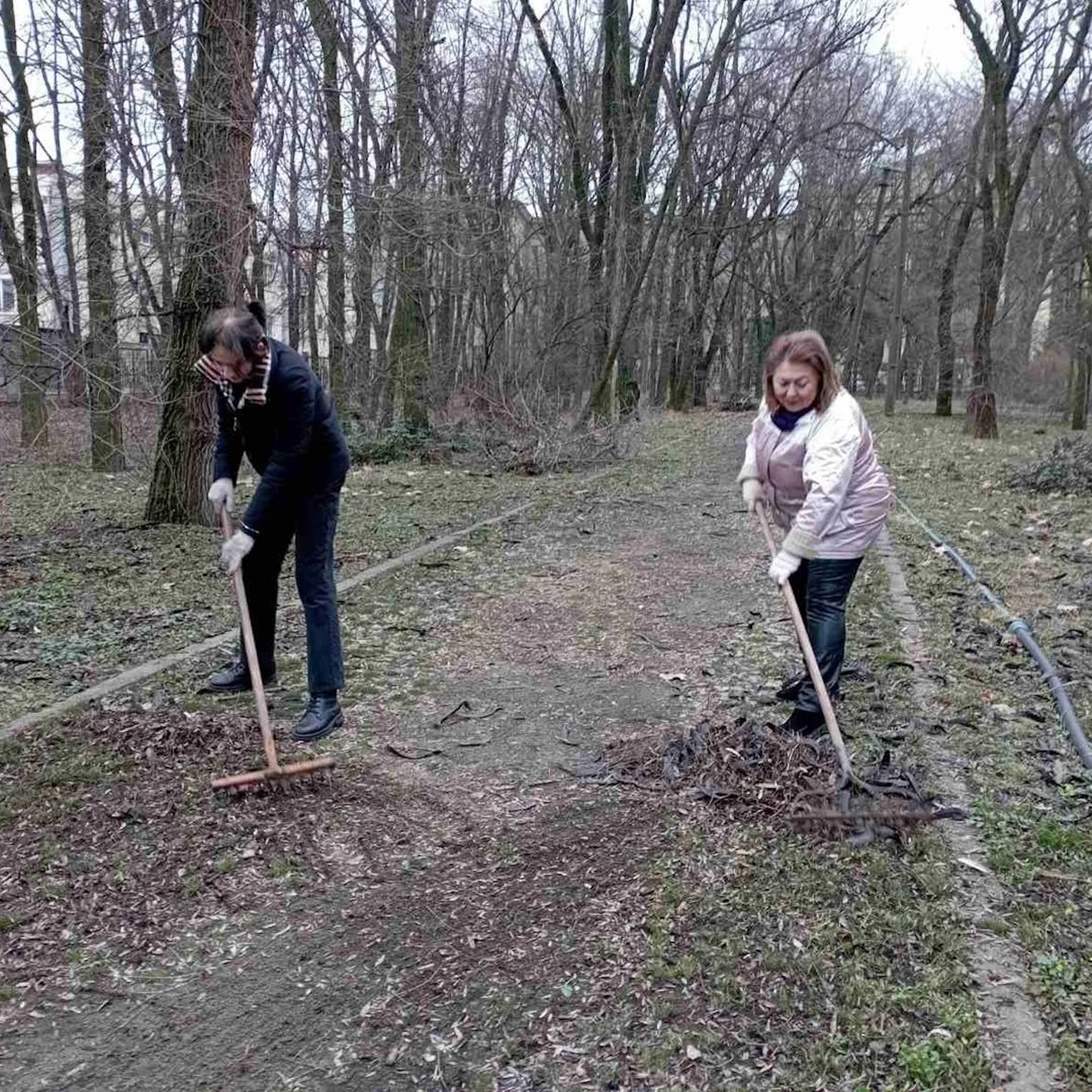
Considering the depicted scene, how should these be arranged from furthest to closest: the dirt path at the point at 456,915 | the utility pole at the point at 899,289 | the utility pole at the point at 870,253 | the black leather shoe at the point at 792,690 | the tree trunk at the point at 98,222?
the utility pole at the point at 870,253 → the utility pole at the point at 899,289 → the tree trunk at the point at 98,222 → the black leather shoe at the point at 792,690 → the dirt path at the point at 456,915

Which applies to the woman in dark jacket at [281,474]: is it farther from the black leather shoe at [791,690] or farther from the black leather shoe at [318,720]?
the black leather shoe at [791,690]

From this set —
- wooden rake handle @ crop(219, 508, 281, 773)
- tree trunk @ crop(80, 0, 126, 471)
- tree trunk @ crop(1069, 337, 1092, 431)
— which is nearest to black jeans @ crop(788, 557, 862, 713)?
wooden rake handle @ crop(219, 508, 281, 773)

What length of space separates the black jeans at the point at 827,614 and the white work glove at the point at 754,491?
35 cm

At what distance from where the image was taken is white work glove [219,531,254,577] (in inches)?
142

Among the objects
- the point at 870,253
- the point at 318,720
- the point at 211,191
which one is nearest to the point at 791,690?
the point at 318,720

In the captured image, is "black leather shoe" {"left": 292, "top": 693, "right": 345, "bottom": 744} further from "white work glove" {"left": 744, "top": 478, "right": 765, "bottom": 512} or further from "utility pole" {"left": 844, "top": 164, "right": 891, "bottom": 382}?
"utility pole" {"left": 844, "top": 164, "right": 891, "bottom": 382}

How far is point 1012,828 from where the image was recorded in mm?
3104

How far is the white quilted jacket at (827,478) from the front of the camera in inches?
135

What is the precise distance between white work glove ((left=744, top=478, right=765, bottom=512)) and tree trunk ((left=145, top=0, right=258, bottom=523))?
4858 mm

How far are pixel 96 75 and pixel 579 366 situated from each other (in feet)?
40.5

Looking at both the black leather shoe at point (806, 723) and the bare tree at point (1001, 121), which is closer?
the black leather shoe at point (806, 723)

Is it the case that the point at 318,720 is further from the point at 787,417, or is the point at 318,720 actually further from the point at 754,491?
the point at 787,417

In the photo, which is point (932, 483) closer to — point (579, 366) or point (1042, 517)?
point (1042, 517)

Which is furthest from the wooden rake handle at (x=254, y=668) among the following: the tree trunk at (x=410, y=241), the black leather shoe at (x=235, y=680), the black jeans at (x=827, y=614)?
the tree trunk at (x=410, y=241)
